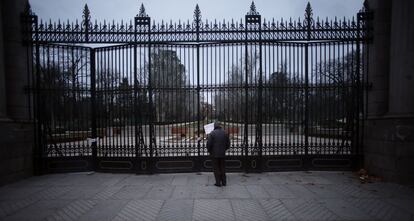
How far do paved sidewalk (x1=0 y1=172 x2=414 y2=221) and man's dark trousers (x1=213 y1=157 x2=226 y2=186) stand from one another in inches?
11.5

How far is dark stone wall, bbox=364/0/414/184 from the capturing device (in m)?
8.29

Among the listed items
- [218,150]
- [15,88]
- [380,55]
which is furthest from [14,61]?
[380,55]

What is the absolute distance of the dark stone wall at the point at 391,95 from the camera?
27.2 ft

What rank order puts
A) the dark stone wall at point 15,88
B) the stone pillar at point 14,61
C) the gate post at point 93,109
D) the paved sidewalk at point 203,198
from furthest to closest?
the gate post at point 93,109
the stone pillar at point 14,61
the dark stone wall at point 15,88
the paved sidewalk at point 203,198

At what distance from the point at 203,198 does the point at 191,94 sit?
14.3 ft

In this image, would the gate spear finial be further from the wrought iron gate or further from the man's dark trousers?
the man's dark trousers

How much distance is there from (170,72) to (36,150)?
603cm

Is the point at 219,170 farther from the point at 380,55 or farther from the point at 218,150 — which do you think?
the point at 380,55

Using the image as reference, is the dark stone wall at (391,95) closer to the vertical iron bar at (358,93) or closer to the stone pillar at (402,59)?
the stone pillar at (402,59)

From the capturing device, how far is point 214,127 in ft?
28.3

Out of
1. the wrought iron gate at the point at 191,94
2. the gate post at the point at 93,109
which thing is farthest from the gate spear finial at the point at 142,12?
the gate post at the point at 93,109

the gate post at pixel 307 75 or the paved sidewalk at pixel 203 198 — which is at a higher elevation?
the gate post at pixel 307 75

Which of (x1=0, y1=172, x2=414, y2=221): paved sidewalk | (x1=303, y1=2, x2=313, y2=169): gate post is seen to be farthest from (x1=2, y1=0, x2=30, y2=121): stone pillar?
(x1=303, y1=2, x2=313, y2=169): gate post

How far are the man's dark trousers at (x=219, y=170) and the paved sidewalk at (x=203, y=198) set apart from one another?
29 centimetres
